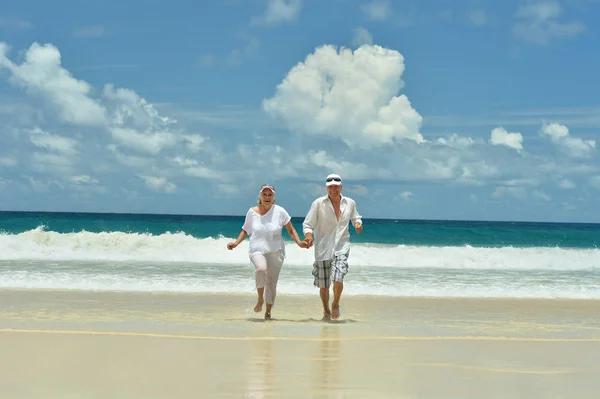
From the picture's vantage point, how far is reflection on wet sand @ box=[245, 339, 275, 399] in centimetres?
607

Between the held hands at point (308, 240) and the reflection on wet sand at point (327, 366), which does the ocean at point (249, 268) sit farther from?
the reflection on wet sand at point (327, 366)

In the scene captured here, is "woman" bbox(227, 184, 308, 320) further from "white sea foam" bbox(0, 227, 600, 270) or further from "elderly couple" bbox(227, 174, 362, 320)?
"white sea foam" bbox(0, 227, 600, 270)

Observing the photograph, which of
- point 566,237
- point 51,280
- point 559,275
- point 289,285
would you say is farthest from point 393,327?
point 566,237

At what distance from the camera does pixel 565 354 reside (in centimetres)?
810

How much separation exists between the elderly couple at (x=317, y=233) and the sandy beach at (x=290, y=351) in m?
0.63

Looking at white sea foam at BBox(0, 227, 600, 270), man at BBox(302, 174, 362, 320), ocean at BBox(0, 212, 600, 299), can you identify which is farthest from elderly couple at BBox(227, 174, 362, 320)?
white sea foam at BBox(0, 227, 600, 270)

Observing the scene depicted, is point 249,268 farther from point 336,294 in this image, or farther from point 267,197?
point 267,197

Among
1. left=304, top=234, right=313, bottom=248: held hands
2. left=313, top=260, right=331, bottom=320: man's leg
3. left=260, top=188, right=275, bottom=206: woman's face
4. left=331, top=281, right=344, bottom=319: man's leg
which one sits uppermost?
left=260, top=188, right=275, bottom=206: woman's face

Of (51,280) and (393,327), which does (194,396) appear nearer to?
(393,327)

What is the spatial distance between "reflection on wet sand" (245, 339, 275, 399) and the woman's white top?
196cm

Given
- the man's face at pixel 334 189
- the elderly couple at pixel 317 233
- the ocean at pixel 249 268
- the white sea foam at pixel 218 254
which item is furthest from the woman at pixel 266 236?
the white sea foam at pixel 218 254

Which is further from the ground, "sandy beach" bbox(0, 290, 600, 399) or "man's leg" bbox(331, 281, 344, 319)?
"man's leg" bbox(331, 281, 344, 319)

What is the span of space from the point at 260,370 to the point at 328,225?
3.70m

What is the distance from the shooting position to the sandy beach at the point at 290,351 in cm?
625
